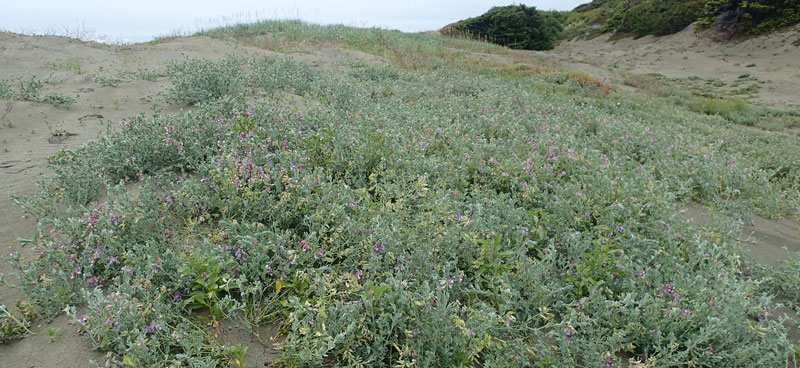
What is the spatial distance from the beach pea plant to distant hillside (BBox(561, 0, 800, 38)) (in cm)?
2832

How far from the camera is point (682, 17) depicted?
106ft

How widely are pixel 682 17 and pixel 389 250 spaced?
126 feet

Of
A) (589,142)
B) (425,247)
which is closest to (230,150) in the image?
(425,247)

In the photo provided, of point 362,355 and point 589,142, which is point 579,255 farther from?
point 589,142

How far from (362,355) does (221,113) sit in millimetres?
3918

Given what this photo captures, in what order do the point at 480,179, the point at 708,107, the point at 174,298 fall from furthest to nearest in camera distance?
the point at 708,107, the point at 480,179, the point at 174,298

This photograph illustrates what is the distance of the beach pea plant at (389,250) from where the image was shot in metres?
2.64

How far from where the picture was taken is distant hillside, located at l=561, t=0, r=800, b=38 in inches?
1014

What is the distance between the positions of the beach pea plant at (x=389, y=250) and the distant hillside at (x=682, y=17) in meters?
28.3

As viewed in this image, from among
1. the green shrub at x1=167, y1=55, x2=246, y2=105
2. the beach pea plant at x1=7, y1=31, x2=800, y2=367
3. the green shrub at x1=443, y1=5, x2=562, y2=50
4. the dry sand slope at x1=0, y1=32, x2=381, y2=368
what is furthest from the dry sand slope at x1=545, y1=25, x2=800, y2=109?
the green shrub at x1=167, y1=55, x2=246, y2=105

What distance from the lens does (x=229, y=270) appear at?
3000 mm

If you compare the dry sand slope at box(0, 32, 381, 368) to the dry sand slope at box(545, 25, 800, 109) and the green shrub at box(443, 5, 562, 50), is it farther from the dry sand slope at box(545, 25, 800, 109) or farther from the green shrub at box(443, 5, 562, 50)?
the green shrub at box(443, 5, 562, 50)

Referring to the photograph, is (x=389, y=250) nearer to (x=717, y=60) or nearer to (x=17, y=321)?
(x=17, y=321)

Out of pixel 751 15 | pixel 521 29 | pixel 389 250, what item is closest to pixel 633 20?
pixel 521 29
